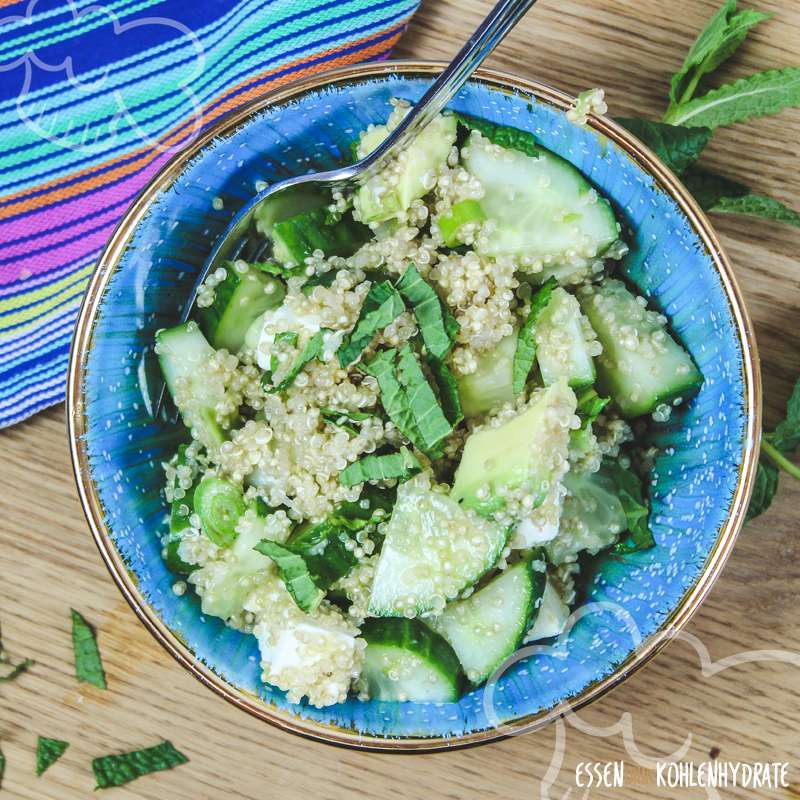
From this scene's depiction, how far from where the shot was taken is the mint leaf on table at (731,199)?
58.1 inches

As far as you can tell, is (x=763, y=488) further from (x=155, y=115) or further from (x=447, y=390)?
(x=155, y=115)

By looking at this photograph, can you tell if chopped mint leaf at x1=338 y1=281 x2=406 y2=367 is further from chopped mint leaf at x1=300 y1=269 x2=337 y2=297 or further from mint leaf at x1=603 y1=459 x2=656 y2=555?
mint leaf at x1=603 y1=459 x2=656 y2=555

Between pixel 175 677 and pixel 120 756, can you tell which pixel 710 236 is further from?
pixel 120 756

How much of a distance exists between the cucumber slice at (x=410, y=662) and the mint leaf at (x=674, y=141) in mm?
901

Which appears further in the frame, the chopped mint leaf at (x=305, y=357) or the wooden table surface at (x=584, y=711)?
the wooden table surface at (x=584, y=711)

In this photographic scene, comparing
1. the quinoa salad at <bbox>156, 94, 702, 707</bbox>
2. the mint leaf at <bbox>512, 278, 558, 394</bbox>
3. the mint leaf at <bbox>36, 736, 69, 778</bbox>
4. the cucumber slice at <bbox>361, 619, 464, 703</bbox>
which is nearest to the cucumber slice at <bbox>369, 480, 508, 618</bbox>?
the quinoa salad at <bbox>156, 94, 702, 707</bbox>

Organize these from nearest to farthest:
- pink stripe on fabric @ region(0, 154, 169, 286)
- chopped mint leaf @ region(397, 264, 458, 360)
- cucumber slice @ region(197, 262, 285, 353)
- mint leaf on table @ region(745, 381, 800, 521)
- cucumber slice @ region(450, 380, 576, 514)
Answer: cucumber slice @ region(450, 380, 576, 514) → chopped mint leaf @ region(397, 264, 458, 360) → cucumber slice @ region(197, 262, 285, 353) → mint leaf on table @ region(745, 381, 800, 521) → pink stripe on fabric @ region(0, 154, 169, 286)

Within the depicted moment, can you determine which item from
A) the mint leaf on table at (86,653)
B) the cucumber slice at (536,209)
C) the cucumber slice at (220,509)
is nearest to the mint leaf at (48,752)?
the mint leaf on table at (86,653)

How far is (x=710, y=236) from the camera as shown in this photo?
4.16 feet

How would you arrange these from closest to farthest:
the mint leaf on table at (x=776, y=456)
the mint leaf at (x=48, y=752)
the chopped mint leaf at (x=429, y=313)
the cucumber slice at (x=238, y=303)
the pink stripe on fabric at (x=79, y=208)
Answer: the chopped mint leaf at (x=429, y=313) → the cucumber slice at (x=238, y=303) → the mint leaf on table at (x=776, y=456) → the pink stripe on fabric at (x=79, y=208) → the mint leaf at (x=48, y=752)

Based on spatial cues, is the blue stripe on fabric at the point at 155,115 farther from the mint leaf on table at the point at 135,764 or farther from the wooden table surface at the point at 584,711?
the mint leaf on table at the point at 135,764

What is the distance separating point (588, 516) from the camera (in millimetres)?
1351

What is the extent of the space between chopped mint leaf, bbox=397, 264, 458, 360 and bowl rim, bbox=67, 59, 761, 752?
1.04ft

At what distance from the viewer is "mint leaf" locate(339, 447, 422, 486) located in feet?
4.17
